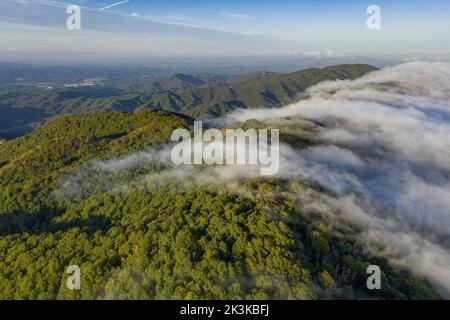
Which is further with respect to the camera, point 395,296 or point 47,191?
point 47,191

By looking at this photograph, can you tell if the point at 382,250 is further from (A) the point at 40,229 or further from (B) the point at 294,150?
(A) the point at 40,229

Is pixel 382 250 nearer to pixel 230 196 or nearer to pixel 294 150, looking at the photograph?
pixel 230 196

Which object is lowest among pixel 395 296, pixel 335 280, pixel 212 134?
pixel 395 296

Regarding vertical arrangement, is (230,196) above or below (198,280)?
above

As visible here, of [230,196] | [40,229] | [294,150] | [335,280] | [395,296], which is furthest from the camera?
[294,150]

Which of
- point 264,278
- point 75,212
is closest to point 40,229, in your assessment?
point 75,212

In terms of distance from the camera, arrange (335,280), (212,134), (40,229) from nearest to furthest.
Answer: (335,280) < (40,229) < (212,134)
